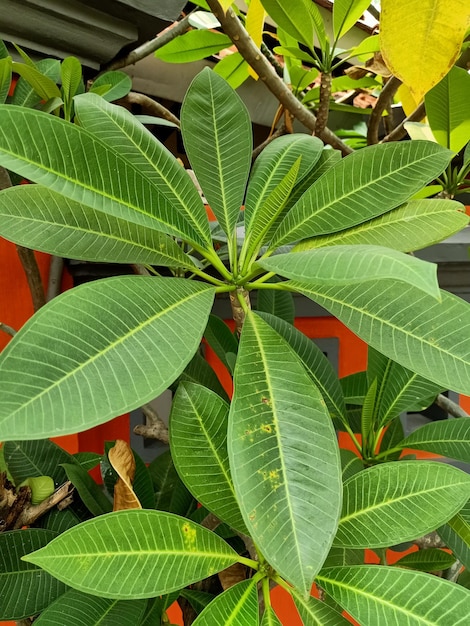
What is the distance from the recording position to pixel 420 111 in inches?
29.9

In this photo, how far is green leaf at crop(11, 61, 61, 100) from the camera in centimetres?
64

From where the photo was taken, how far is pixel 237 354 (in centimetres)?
41

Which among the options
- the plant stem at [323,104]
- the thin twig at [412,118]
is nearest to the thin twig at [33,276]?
the plant stem at [323,104]

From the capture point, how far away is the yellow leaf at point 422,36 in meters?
0.28

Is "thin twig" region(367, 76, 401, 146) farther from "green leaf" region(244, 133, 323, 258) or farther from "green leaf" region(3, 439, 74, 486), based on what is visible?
"green leaf" region(3, 439, 74, 486)

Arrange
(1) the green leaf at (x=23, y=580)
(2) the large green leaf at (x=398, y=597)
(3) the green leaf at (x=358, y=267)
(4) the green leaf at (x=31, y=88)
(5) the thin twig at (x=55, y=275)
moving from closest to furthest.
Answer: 1. (3) the green leaf at (x=358, y=267)
2. (2) the large green leaf at (x=398, y=597)
3. (1) the green leaf at (x=23, y=580)
4. (4) the green leaf at (x=31, y=88)
5. (5) the thin twig at (x=55, y=275)

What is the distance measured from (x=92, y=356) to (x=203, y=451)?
0.61 feet

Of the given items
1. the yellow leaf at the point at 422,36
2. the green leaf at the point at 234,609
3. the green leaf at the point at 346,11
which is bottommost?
the green leaf at the point at 234,609

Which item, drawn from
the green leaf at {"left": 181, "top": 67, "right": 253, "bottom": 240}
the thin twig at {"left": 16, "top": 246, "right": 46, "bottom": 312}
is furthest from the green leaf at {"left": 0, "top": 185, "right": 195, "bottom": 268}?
the thin twig at {"left": 16, "top": 246, "right": 46, "bottom": 312}

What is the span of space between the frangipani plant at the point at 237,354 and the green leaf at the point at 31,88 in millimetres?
346

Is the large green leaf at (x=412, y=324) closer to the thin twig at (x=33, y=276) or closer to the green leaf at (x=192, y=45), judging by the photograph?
the thin twig at (x=33, y=276)

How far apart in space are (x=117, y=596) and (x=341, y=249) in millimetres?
317

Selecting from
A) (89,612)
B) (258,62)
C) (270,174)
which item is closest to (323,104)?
(258,62)

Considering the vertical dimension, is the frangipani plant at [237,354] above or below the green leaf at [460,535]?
above
